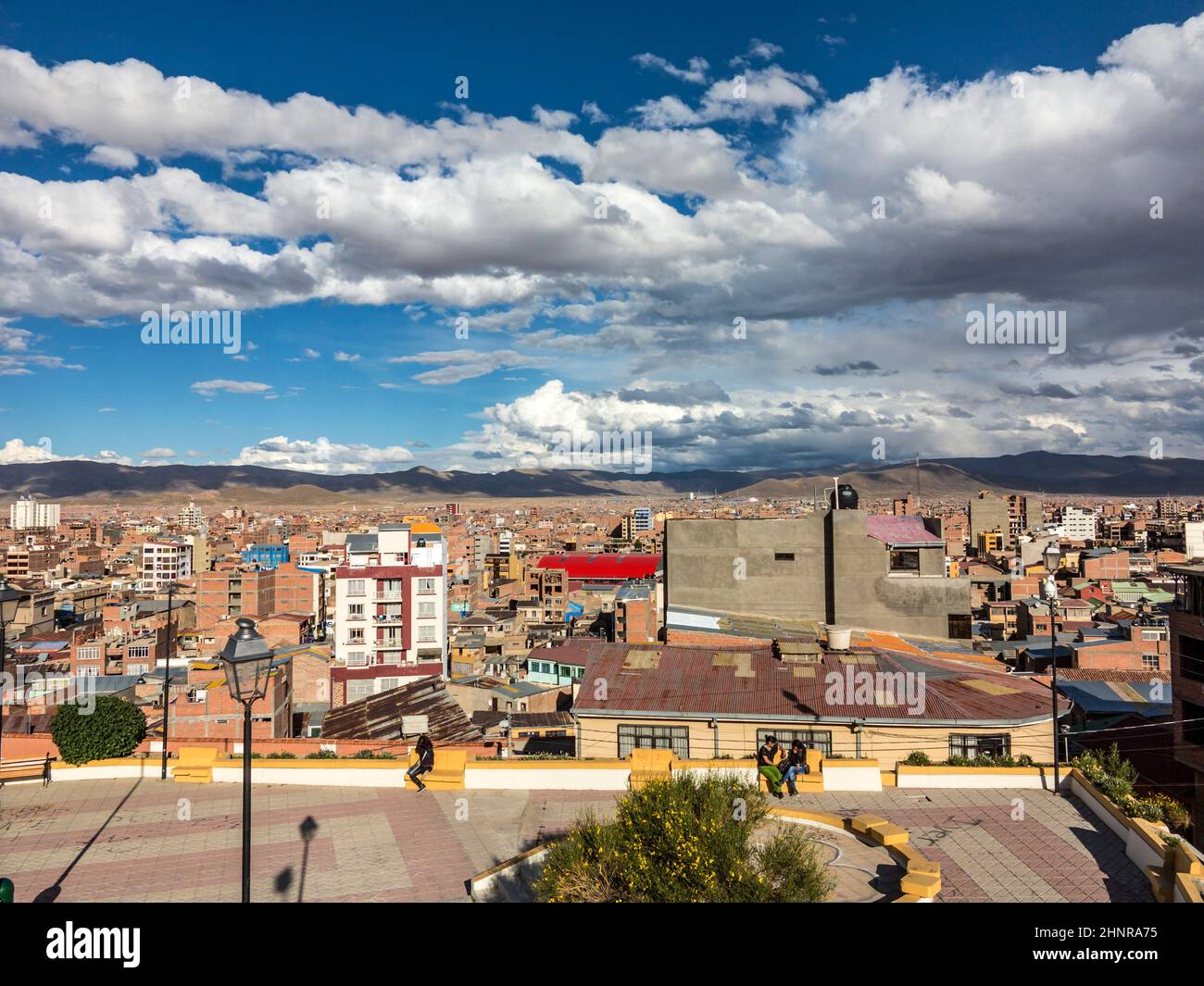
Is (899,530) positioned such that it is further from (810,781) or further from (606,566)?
(606,566)

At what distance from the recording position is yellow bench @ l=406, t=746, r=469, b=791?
14312 millimetres

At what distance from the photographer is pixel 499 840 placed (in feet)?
38.6

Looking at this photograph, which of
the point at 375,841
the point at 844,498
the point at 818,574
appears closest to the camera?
the point at 375,841

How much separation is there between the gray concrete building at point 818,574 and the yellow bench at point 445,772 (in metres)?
19.8

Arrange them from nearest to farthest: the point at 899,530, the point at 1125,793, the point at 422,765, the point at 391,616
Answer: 1. the point at 1125,793
2. the point at 422,765
3. the point at 899,530
4. the point at 391,616

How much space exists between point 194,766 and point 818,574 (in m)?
27.0

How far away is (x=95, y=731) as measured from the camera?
15.9 metres

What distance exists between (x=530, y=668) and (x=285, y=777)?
40301mm

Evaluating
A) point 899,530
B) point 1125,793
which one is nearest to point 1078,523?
point 899,530
